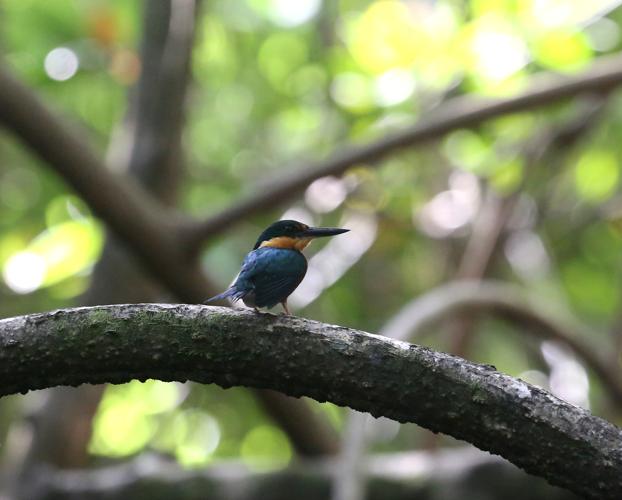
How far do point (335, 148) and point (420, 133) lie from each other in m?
1.88

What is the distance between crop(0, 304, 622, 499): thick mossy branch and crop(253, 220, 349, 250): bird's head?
60 cm

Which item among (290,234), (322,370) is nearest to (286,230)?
(290,234)

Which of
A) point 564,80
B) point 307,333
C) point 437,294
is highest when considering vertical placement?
point 564,80

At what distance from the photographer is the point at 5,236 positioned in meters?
7.27

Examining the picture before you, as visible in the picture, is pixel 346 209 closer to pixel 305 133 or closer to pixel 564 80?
pixel 305 133

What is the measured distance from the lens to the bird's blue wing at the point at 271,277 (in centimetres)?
254

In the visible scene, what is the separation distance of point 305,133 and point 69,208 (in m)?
2.08

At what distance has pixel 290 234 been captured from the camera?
275 centimetres

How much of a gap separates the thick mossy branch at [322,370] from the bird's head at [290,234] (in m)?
0.60

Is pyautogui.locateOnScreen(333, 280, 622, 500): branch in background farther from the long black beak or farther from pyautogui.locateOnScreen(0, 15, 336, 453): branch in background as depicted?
A: the long black beak

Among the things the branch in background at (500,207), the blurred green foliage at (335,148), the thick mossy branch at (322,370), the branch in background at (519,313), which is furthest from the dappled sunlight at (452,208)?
the thick mossy branch at (322,370)

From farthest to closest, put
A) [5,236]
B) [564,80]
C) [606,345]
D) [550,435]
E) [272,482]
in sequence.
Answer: [5,236] < [606,345] < [272,482] < [564,80] < [550,435]

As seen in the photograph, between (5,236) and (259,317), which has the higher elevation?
(5,236)

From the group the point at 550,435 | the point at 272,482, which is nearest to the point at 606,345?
the point at 272,482
